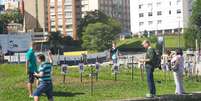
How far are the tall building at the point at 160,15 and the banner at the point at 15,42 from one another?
205 ft

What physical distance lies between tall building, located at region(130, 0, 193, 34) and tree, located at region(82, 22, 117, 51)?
3325 cm

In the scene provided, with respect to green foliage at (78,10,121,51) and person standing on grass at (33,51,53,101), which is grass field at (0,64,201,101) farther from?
green foliage at (78,10,121,51)

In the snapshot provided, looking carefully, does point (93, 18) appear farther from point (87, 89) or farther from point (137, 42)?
point (87, 89)

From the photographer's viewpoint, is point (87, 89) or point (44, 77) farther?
point (87, 89)

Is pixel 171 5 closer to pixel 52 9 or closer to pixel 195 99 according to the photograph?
pixel 52 9

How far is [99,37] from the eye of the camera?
5374 inches

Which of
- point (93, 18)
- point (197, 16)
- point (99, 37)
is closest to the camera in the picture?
point (197, 16)

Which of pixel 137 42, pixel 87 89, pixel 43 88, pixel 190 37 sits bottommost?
pixel 87 89

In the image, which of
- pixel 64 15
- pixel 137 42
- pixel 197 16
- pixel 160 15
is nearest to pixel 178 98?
pixel 197 16

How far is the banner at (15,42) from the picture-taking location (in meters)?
113

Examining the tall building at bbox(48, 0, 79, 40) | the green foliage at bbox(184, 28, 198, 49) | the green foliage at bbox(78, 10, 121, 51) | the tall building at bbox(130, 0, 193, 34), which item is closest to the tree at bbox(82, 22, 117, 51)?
the green foliage at bbox(78, 10, 121, 51)

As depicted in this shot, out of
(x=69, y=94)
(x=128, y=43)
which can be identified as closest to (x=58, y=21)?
(x=128, y=43)

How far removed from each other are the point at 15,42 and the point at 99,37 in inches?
1057

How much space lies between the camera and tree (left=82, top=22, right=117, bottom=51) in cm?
13512
